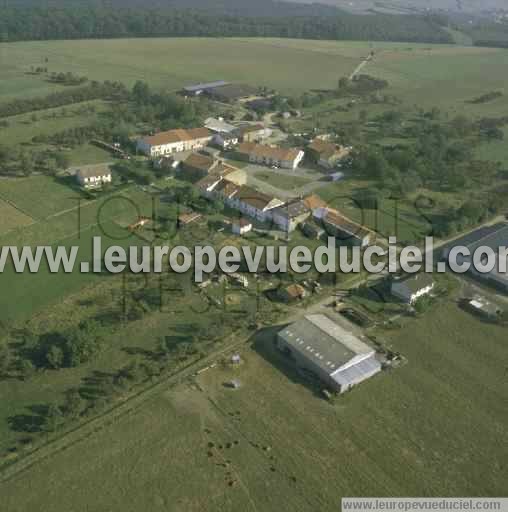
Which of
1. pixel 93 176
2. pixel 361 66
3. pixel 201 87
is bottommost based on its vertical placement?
pixel 93 176

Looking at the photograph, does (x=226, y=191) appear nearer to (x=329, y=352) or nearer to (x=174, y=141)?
(x=174, y=141)

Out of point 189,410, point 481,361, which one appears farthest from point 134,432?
point 481,361

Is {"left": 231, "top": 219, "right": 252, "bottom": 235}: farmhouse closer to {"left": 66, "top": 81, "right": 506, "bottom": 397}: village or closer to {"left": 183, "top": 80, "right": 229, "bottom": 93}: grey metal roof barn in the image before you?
{"left": 66, "top": 81, "right": 506, "bottom": 397}: village

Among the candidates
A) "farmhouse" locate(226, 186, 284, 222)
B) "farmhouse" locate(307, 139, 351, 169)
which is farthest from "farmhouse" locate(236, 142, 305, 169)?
"farmhouse" locate(226, 186, 284, 222)

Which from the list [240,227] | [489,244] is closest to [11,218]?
[240,227]

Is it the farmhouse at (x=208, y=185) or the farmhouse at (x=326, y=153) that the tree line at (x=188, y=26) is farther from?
the farmhouse at (x=208, y=185)

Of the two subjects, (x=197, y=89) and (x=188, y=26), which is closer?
(x=197, y=89)
